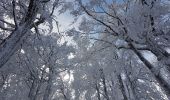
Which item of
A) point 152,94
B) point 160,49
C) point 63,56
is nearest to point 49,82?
point 63,56

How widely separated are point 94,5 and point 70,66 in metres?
5.64

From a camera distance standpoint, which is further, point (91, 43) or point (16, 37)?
point (91, 43)

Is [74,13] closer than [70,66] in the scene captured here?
Yes

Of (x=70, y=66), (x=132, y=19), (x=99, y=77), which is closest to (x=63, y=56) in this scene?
(x=70, y=66)

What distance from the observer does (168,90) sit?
414 inches

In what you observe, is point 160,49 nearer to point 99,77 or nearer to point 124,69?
point 124,69

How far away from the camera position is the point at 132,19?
385 inches

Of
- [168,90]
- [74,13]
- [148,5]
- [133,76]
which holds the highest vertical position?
[148,5]

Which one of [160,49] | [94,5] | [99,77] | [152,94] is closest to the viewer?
[160,49]

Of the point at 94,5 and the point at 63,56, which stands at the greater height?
the point at 94,5

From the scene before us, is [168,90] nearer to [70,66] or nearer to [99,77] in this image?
[70,66]

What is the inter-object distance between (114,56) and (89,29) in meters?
3.85

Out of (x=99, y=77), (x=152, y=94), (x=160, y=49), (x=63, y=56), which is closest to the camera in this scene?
(x=160, y=49)

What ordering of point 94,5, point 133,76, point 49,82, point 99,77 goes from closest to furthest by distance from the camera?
1. point 94,5
2. point 49,82
3. point 133,76
4. point 99,77
